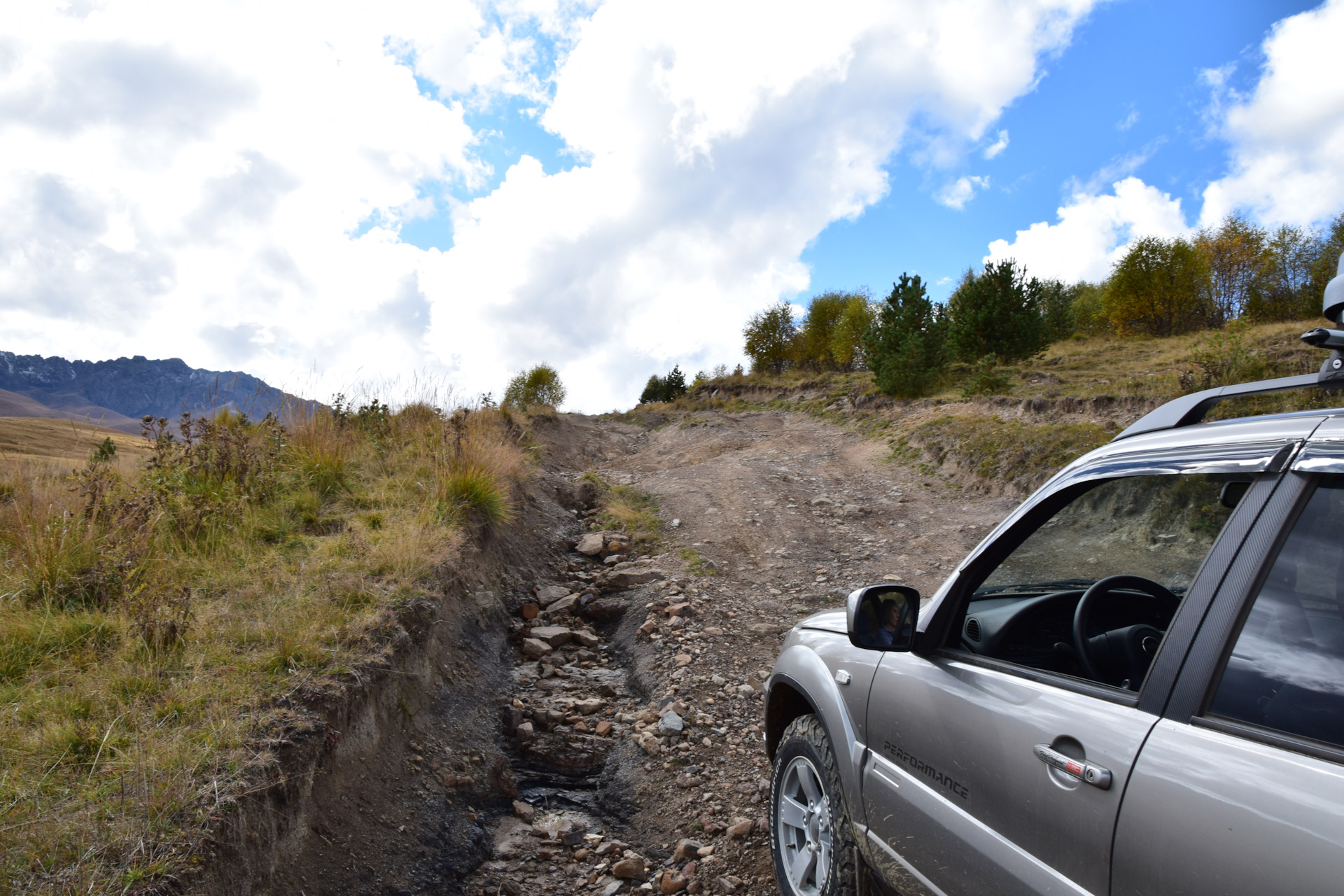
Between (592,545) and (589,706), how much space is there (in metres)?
3.46

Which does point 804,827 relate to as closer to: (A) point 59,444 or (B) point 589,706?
(B) point 589,706

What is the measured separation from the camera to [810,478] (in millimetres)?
12680

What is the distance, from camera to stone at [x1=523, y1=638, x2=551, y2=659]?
572 centimetres

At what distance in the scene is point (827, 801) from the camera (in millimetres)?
2594

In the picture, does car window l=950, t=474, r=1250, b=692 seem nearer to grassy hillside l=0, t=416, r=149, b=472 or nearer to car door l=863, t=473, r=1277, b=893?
car door l=863, t=473, r=1277, b=893

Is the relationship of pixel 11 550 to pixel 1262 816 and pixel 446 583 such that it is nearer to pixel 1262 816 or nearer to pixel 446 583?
pixel 446 583

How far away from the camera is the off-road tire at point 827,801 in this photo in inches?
95.4

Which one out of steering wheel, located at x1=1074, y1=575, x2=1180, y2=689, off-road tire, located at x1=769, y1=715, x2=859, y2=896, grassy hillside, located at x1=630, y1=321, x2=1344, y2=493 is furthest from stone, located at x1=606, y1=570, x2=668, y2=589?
grassy hillside, located at x1=630, y1=321, x2=1344, y2=493

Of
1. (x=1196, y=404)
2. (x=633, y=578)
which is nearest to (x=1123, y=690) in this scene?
(x=1196, y=404)

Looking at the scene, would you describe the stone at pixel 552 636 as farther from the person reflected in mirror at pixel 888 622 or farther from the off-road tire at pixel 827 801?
the person reflected in mirror at pixel 888 622

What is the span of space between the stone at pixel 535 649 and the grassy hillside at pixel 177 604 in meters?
0.97

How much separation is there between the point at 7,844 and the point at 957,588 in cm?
339

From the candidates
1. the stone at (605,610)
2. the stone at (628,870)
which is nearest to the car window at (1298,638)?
the stone at (628,870)

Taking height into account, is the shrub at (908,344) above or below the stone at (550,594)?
above
